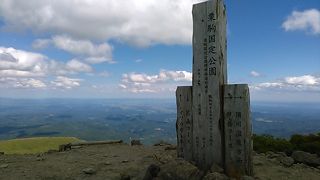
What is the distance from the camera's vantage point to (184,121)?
10.1 metres

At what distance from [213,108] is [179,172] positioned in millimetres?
2396

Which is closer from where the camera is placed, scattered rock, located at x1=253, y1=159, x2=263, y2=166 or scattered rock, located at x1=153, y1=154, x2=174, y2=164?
scattered rock, located at x1=153, y1=154, x2=174, y2=164

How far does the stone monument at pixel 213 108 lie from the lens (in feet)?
29.8

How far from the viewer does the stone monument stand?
909 cm

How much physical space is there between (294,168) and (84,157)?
826 centimetres

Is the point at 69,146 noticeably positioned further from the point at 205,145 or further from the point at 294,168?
the point at 294,168

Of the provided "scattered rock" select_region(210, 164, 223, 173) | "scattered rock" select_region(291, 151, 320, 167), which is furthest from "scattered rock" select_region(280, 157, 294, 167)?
"scattered rock" select_region(210, 164, 223, 173)

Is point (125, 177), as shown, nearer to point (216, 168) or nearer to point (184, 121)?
point (184, 121)

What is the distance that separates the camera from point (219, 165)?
9422 mm

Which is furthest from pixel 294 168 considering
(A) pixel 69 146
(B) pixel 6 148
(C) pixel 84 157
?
(B) pixel 6 148

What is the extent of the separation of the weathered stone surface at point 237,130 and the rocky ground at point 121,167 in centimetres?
50

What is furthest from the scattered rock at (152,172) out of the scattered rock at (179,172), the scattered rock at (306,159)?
the scattered rock at (306,159)

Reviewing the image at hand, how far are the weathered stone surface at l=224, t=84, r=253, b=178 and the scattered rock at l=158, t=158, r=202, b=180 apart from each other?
1.50m

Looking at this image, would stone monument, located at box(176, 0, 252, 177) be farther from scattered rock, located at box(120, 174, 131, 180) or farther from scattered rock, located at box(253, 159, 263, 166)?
scattered rock, located at box(253, 159, 263, 166)
